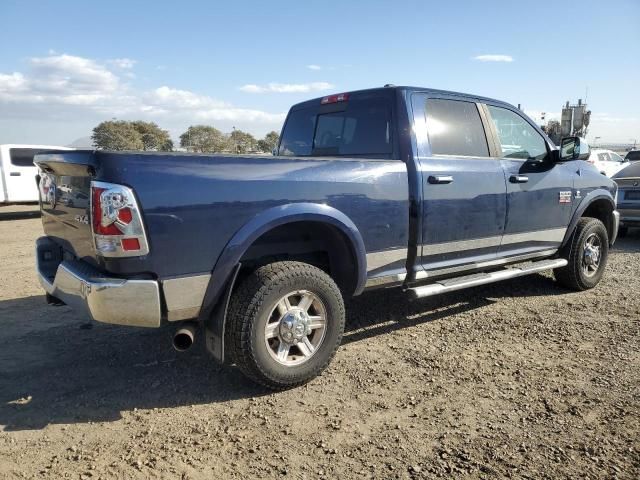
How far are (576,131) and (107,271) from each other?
26234mm

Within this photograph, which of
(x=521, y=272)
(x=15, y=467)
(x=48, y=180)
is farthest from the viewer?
(x=521, y=272)

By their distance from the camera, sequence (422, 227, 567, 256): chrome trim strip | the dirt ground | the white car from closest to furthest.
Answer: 1. the dirt ground
2. (422, 227, 567, 256): chrome trim strip
3. the white car

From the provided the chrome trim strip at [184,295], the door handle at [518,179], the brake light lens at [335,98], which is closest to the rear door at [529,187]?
the door handle at [518,179]

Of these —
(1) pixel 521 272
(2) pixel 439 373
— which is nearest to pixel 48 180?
(2) pixel 439 373

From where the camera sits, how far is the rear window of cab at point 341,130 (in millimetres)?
3994

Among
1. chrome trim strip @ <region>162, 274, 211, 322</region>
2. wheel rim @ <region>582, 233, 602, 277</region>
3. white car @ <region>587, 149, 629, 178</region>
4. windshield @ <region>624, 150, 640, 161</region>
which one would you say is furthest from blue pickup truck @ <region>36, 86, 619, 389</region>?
white car @ <region>587, 149, 629, 178</region>

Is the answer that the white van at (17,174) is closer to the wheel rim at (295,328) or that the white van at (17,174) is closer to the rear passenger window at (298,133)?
the rear passenger window at (298,133)

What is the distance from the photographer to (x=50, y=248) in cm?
355

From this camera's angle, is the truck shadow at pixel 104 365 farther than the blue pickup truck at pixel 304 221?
Yes

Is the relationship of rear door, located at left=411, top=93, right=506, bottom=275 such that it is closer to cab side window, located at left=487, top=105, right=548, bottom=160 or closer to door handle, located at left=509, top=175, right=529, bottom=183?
door handle, located at left=509, top=175, right=529, bottom=183

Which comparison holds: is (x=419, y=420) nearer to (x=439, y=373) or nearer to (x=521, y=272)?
(x=439, y=373)

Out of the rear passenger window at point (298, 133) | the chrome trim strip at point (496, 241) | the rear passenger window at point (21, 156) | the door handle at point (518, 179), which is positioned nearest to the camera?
the chrome trim strip at point (496, 241)

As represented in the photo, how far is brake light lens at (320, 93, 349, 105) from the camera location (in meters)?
4.36

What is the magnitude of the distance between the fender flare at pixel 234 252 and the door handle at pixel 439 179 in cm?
93
